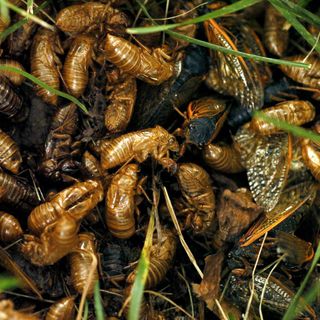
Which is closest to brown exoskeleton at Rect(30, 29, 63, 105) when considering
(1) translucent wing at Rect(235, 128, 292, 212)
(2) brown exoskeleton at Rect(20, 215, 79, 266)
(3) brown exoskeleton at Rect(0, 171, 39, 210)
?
(3) brown exoskeleton at Rect(0, 171, 39, 210)

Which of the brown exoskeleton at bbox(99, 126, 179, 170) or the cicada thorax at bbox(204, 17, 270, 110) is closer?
the brown exoskeleton at bbox(99, 126, 179, 170)

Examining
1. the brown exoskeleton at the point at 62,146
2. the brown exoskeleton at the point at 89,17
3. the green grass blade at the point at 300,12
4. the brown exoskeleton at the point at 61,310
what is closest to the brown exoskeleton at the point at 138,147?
the brown exoskeleton at the point at 62,146

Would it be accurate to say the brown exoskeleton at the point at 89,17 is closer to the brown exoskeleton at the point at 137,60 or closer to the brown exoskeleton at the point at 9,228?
the brown exoskeleton at the point at 137,60

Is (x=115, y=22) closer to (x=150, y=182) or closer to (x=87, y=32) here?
(x=87, y=32)

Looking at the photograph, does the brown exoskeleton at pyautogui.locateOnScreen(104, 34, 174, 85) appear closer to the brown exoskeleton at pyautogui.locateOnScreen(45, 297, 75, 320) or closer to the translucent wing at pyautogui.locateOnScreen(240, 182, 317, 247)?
the translucent wing at pyautogui.locateOnScreen(240, 182, 317, 247)

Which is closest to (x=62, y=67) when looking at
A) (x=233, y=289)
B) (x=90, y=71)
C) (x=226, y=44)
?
(x=90, y=71)

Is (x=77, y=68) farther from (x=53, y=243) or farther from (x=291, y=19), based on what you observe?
(x=291, y=19)

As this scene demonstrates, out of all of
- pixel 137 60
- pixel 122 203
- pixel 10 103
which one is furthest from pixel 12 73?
pixel 122 203
